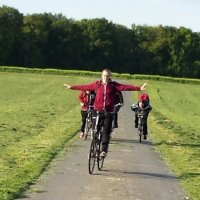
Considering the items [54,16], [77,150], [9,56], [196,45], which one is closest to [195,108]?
[77,150]

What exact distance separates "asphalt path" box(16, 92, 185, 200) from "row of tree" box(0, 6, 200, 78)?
354 ft

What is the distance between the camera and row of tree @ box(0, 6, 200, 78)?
12344cm

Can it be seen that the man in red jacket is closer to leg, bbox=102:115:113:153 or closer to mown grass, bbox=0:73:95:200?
leg, bbox=102:115:113:153

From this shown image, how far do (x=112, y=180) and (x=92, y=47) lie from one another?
119 meters

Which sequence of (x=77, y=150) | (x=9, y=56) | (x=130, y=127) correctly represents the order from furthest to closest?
(x=9, y=56) → (x=130, y=127) → (x=77, y=150)

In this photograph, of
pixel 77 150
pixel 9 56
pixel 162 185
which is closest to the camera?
pixel 162 185

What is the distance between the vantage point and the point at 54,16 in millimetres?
141875

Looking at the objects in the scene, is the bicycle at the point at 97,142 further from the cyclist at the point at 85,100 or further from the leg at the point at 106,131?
the cyclist at the point at 85,100

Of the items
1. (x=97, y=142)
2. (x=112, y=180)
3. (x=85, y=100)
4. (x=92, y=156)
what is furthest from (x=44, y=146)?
(x=112, y=180)

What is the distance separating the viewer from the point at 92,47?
130 m

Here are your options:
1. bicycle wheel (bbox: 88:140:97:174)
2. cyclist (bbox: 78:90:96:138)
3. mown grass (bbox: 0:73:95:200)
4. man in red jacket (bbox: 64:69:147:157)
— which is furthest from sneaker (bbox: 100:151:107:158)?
cyclist (bbox: 78:90:96:138)

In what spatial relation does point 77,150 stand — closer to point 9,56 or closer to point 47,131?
point 47,131

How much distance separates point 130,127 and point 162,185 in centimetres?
1228

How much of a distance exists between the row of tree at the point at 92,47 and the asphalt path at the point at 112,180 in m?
108
